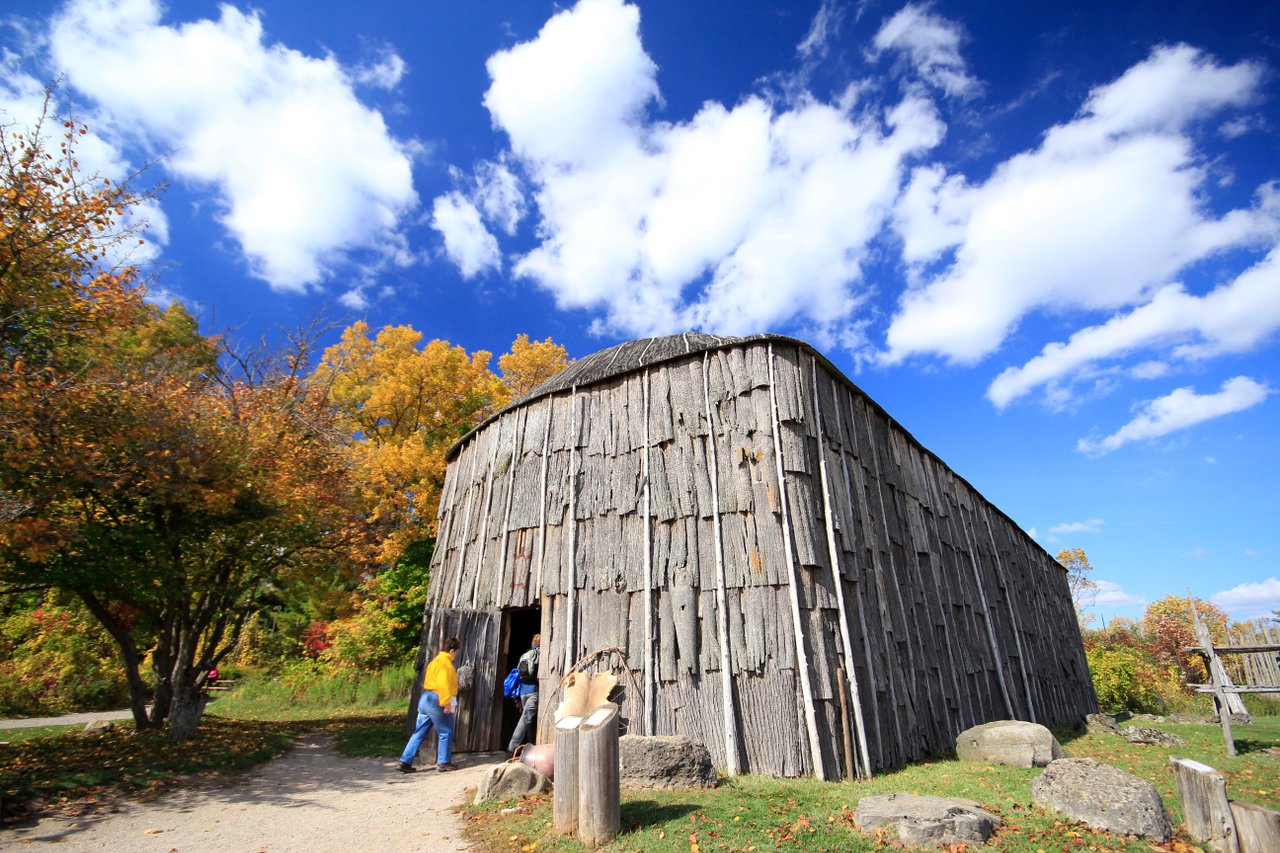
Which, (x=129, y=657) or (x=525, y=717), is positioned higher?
(x=129, y=657)

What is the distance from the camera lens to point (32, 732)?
1177 cm

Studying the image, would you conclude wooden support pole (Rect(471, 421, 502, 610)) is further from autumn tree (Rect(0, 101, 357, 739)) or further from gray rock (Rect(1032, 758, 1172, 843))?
gray rock (Rect(1032, 758, 1172, 843))

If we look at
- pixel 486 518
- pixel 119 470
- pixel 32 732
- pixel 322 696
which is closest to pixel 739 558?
pixel 486 518

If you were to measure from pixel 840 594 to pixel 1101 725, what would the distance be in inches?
461

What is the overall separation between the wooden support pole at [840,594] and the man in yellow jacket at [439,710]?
5.53 meters

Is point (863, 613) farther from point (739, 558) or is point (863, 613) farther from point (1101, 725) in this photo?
point (1101, 725)

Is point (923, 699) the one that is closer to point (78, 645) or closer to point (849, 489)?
point (849, 489)

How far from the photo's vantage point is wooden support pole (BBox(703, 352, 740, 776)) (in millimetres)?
8078

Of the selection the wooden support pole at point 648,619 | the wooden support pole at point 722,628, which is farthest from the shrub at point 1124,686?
the wooden support pole at point 648,619

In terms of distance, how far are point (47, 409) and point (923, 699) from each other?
12977 millimetres

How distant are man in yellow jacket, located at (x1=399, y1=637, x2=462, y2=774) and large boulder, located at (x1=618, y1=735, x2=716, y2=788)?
3247 millimetres

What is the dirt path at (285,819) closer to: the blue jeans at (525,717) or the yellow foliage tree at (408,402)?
the blue jeans at (525,717)

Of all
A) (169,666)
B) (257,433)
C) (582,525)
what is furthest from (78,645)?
(582,525)

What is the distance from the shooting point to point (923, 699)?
10.0 m
